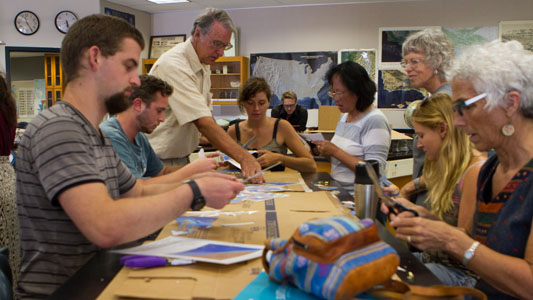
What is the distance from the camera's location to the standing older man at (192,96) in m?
2.63

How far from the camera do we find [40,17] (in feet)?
25.4

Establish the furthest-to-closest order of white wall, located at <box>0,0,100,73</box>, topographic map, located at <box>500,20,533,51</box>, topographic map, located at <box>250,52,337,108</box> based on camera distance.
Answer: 1. topographic map, located at <box>250,52,337,108</box>
2. topographic map, located at <box>500,20,533,51</box>
3. white wall, located at <box>0,0,100,73</box>

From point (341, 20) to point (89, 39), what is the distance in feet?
25.9

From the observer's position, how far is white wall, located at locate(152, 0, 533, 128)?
314 inches

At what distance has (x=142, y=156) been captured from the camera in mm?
2395

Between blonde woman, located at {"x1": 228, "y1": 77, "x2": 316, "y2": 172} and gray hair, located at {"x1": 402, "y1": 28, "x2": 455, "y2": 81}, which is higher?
gray hair, located at {"x1": 402, "y1": 28, "x2": 455, "y2": 81}

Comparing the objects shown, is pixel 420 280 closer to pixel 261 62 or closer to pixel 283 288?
pixel 283 288

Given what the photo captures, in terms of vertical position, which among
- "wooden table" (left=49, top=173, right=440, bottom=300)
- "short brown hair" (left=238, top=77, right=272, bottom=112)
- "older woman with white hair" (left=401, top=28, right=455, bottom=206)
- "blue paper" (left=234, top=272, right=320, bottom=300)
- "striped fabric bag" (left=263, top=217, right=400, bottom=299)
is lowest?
"wooden table" (left=49, top=173, right=440, bottom=300)

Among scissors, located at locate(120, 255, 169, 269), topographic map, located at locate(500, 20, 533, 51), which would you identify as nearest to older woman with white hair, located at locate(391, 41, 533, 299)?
scissors, located at locate(120, 255, 169, 269)

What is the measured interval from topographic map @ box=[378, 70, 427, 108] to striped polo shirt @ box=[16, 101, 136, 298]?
7.68 m

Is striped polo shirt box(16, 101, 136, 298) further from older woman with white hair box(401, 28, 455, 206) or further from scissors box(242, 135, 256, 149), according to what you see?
older woman with white hair box(401, 28, 455, 206)

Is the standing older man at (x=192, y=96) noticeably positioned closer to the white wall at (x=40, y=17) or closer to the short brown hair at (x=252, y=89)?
the short brown hair at (x=252, y=89)

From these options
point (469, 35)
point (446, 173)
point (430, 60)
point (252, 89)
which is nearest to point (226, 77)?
point (469, 35)

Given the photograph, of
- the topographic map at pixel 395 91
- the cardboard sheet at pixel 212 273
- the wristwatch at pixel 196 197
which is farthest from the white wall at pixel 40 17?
the wristwatch at pixel 196 197
